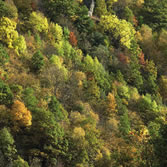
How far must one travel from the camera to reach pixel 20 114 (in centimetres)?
3762

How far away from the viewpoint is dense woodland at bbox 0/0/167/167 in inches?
1458

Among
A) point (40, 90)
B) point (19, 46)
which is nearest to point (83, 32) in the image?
point (19, 46)

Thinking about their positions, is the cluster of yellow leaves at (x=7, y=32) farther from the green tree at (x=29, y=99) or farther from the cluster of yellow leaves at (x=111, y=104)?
the cluster of yellow leaves at (x=111, y=104)

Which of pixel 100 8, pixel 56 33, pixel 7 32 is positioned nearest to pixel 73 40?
pixel 56 33

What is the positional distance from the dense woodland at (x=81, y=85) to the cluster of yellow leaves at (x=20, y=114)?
0.40 feet

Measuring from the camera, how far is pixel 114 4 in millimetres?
88312

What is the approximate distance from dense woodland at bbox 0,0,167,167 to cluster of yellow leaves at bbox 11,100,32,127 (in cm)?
12

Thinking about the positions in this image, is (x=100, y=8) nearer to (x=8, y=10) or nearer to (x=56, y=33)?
(x=56, y=33)

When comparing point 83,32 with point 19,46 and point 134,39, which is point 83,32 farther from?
point 19,46

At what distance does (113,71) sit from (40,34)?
17.4 m

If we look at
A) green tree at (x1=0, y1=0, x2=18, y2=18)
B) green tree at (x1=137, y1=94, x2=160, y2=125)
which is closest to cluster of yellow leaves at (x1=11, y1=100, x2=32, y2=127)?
green tree at (x1=0, y1=0, x2=18, y2=18)

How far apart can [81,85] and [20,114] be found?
1630 cm

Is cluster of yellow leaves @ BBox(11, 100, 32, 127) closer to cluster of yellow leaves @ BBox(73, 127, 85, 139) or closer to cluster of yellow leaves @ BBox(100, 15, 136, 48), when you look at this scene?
cluster of yellow leaves @ BBox(73, 127, 85, 139)

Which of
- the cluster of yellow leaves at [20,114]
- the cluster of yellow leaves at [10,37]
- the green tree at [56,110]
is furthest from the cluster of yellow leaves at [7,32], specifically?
the cluster of yellow leaves at [20,114]
